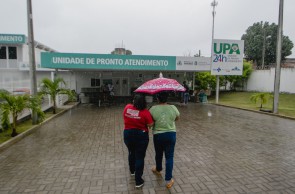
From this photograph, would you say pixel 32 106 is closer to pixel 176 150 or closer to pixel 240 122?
pixel 176 150

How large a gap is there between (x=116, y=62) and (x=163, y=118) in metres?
12.2

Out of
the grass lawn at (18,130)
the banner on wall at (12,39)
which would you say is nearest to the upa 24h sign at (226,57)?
the grass lawn at (18,130)

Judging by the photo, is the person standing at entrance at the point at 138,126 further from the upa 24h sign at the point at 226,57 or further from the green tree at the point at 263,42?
the green tree at the point at 263,42

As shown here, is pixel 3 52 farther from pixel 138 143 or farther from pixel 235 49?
pixel 138 143

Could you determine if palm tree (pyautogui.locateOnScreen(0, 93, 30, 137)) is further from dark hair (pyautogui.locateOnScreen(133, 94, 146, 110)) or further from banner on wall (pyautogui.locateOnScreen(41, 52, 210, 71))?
banner on wall (pyautogui.locateOnScreen(41, 52, 210, 71))

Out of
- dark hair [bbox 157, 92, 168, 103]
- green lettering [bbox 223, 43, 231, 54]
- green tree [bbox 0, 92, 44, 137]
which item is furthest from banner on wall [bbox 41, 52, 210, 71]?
dark hair [bbox 157, 92, 168, 103]

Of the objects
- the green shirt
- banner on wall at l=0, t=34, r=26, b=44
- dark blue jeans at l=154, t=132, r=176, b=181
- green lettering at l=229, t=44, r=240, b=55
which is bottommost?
dark blue jeans at l=154, t=132, r=176, b=181

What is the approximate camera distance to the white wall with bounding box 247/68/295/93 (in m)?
23.7

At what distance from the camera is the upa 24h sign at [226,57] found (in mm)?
17734

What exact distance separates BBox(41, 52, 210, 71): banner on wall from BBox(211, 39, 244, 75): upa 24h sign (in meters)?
1.27

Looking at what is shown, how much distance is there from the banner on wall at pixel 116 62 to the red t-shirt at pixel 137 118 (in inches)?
473

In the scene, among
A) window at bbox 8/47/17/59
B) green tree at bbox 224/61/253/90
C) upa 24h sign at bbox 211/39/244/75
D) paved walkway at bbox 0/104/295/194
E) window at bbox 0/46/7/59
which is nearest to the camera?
paved walkway at bbox 0/104/295/194

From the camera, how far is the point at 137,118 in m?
4.00

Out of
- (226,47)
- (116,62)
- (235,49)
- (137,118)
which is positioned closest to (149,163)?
(137,118)
